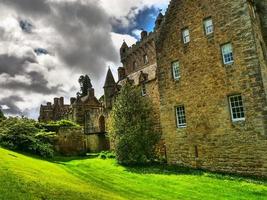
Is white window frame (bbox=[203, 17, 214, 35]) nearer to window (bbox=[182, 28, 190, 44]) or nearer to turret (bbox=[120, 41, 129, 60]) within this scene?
window (bbox=[182, 28, 190, 44])

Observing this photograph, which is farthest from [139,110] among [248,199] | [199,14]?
[248,199]

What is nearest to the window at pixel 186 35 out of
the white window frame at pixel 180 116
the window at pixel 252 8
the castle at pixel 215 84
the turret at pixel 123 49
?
the castle at pixel 215 84

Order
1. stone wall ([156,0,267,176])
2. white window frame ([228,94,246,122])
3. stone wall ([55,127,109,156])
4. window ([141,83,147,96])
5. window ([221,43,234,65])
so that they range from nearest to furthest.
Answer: stone wall ([156,0,267,176])
white window frame ([228,94,246,122])
window ([221,43,234,65])
window ([141,83,147,96])
stone wall ([55,127,109,156])

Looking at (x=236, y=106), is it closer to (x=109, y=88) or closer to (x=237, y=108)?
(x=237, y=108)

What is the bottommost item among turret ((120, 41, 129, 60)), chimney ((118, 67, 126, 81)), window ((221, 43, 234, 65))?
window ((221, 43, 234, 65))

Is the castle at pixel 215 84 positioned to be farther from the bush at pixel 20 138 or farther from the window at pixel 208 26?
the bush at pixel 20 138

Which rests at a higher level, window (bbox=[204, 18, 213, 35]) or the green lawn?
window (bbox=[204, 18, 213, 35])

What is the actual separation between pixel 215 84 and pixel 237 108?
2.45m

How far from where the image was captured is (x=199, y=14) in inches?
1003

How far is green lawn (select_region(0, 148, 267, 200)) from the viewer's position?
1066 cm

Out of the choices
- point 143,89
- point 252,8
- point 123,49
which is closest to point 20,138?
point 143,89

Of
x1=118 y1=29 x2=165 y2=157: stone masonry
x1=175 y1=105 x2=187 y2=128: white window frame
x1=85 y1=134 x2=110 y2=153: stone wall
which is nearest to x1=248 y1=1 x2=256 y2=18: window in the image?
x1=175 y1=105 x2=187 y2=128: white window frame

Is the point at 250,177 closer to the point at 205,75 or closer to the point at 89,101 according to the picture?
the point at 205,75

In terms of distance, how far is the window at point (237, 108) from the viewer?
73.4 ft
